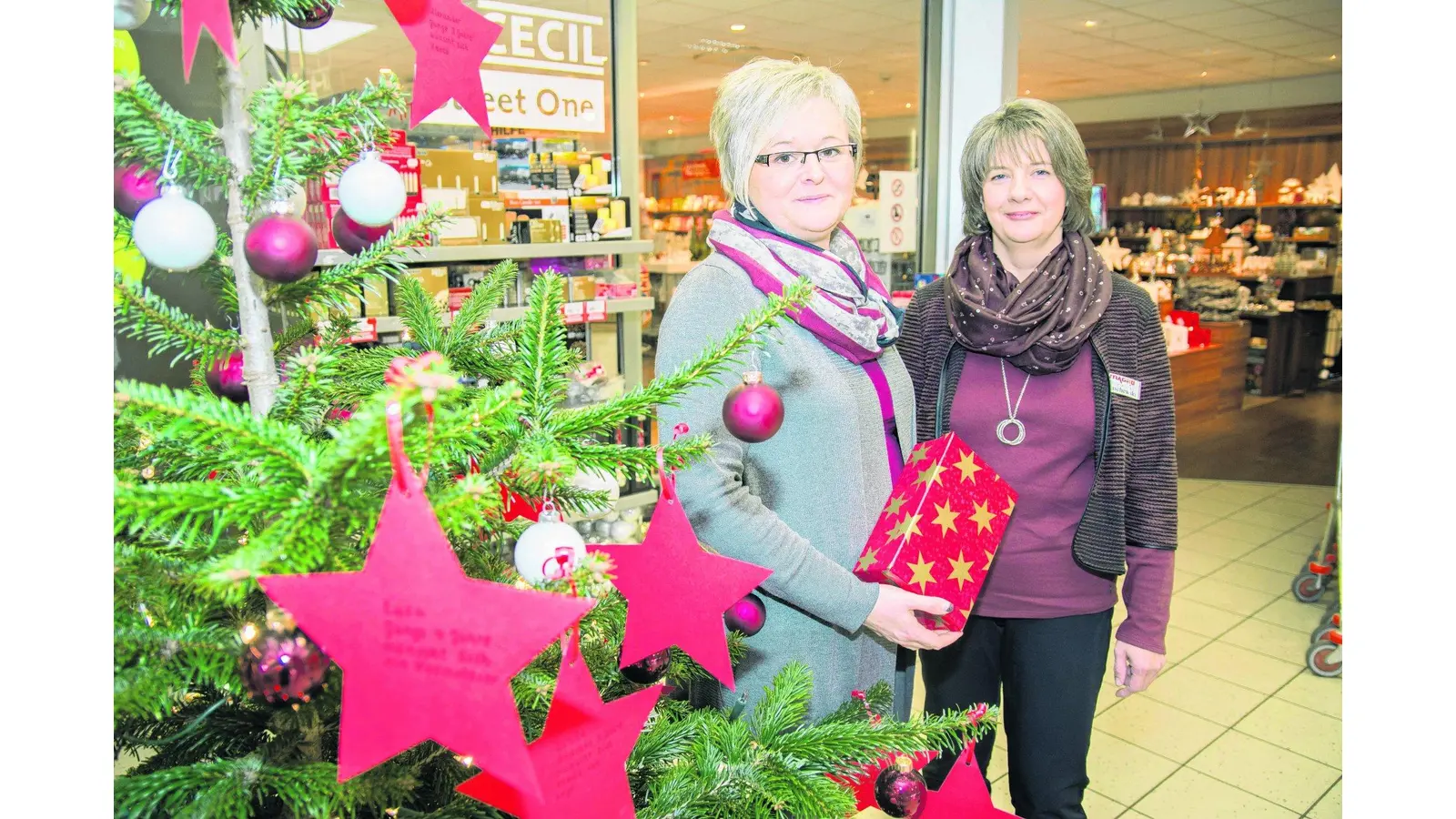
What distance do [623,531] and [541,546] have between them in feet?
8.64

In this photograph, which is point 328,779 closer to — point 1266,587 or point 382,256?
point 382,256

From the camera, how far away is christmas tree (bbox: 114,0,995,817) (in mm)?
547

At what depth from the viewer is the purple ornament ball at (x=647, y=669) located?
0.90 meters

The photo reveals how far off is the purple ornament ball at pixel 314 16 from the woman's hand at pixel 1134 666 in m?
1.57

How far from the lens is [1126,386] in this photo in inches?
64.3

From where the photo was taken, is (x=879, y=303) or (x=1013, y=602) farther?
(x=1013, y=602)

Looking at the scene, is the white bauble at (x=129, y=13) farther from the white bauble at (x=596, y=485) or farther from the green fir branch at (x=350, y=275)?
the white bauble at (x=596, y=485)

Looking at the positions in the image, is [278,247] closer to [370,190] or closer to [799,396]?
[370,190]

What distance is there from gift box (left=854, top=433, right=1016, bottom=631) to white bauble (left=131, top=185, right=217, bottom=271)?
907mm

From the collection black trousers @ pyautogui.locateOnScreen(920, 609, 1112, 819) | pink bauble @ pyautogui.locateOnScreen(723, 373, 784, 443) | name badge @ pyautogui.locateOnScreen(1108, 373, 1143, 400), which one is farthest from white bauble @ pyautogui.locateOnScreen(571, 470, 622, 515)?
name badge @ pyautogui.locateOnScreen(1108, 373, 1143, 400)

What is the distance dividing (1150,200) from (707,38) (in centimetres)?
661

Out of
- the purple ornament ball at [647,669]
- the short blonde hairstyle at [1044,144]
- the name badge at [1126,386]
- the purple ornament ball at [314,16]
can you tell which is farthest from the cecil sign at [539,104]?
the purple ornament ball at [647,669]
